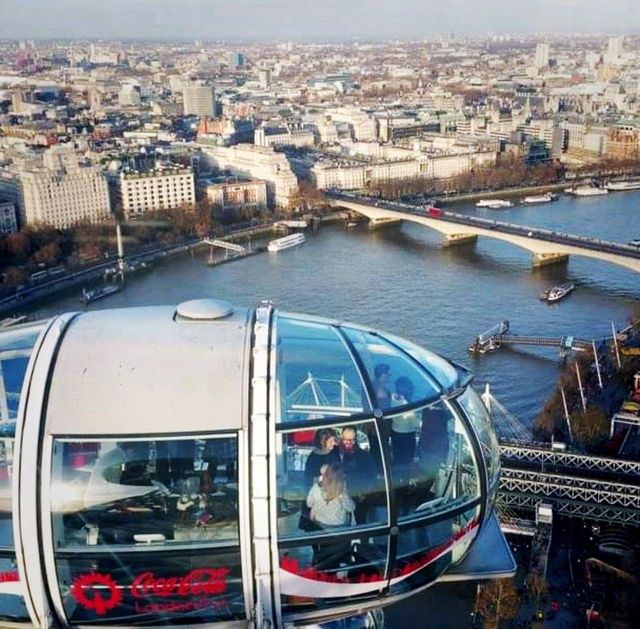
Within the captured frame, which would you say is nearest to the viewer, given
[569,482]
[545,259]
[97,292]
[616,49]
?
[569,482]

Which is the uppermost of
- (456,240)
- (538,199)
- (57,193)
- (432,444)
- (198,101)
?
(432,444)

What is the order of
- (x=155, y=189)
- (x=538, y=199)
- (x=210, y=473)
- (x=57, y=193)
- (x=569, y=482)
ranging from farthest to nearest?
(x=538, y=199) → (x=155, y=189) → (x=57, y=193) → (x=569, y=482) → (x=210, y=473)

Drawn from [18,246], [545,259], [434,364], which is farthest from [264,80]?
[434,364]

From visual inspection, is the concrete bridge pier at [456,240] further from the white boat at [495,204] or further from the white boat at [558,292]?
the white boat at [495,204]

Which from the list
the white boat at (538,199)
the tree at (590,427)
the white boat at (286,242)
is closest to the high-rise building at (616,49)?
the white boat at (538,199)

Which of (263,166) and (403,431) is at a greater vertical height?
(403,431)

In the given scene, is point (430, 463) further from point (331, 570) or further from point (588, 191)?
point (588, 191)

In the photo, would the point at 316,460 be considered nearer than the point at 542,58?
Yes
